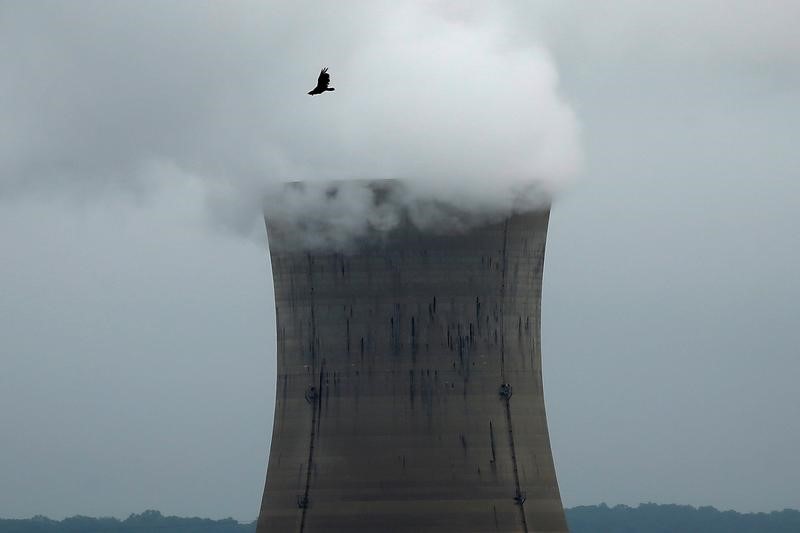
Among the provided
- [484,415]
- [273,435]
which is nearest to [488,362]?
[484,415]

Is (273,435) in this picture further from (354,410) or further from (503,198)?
(503,198)

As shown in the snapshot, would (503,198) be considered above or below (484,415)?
above

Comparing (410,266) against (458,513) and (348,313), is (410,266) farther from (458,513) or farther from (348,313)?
(458,513)

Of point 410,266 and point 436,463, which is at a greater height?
point 410,266

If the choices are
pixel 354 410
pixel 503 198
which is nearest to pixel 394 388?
pixel 354 410
